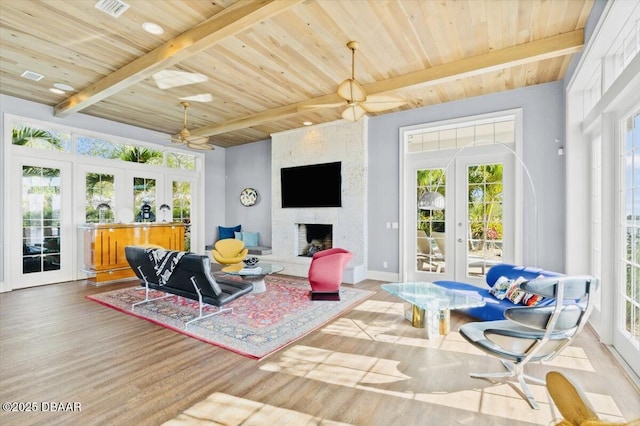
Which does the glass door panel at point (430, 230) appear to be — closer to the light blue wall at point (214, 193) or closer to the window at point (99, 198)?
the light blue wall at point (214, 193)

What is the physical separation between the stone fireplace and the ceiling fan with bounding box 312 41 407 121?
2.29 meters

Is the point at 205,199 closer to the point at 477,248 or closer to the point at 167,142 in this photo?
the point at 167,142

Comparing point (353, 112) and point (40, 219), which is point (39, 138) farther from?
point (353, 112)

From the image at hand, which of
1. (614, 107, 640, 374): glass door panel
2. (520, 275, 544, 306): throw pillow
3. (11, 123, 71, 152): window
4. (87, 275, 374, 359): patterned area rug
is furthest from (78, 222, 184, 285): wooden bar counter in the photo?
(614, 107, 640, 374): glass door panel

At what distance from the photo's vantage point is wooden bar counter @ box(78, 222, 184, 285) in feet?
18.3

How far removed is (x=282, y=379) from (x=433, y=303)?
5.53 feet

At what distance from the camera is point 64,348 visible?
2973 millimetres

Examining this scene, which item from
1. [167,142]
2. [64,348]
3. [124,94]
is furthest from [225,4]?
[167,142]

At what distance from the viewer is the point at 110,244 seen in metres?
5.73

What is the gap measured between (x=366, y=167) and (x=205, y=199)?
15.1ft

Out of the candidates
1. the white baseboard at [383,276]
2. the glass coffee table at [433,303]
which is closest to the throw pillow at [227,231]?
the white baseboard at [383,276]

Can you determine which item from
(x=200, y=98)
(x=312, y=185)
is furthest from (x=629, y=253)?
(x=200, y=98)

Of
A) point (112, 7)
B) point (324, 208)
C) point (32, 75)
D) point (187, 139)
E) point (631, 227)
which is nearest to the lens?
point (631, 227)

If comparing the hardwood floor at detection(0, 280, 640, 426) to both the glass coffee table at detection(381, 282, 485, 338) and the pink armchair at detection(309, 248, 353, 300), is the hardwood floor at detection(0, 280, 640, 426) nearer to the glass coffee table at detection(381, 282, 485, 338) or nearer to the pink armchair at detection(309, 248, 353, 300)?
the glass coffee table at detection(381, 282, 485, 338)
